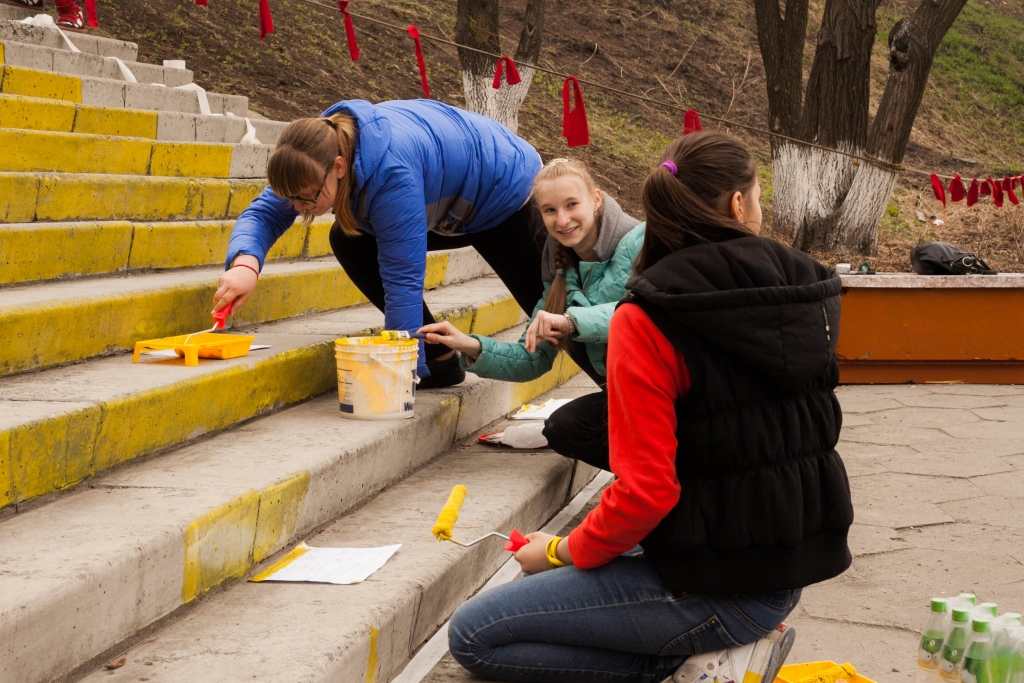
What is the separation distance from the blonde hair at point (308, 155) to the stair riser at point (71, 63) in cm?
301

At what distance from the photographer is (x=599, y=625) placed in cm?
213

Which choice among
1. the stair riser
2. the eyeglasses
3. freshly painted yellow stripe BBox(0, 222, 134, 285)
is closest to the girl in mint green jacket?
the eyeglasses

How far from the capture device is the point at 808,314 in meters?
1.92

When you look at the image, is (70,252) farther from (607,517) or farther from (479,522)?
(607,517)

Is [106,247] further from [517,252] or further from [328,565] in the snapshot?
[328,565]

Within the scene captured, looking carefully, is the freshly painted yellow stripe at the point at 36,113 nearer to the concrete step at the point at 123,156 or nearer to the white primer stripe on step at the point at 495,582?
the concrete step at the point at 123,156

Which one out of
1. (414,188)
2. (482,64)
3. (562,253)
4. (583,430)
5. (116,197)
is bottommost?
(583,430)

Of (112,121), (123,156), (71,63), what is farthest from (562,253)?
(71,63)

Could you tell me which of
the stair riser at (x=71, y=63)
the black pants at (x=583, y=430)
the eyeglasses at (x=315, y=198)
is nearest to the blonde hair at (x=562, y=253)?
the black pants at (x=583, y=430)

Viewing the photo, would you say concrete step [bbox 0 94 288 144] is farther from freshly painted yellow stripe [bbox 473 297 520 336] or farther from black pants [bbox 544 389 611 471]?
black pants [bbox 544 389 611 471]

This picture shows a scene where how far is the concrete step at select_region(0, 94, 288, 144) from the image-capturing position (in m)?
4.62

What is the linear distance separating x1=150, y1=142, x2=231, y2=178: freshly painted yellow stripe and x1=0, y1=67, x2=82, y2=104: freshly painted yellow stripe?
722mm

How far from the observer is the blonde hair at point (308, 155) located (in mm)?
2996

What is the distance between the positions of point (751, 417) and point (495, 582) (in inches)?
54.7
